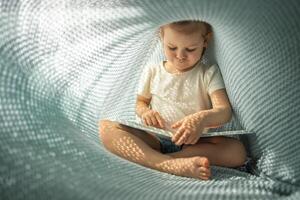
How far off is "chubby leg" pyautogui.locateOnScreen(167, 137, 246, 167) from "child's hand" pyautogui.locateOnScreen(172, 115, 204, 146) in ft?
0.12

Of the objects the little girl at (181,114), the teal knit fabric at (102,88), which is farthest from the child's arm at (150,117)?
the teal knit fabric at (102,88)

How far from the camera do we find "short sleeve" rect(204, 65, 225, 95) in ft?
Answer: 3.45

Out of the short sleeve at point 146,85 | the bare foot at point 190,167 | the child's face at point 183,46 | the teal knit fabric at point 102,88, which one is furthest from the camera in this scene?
the short sleeve at point 146,85

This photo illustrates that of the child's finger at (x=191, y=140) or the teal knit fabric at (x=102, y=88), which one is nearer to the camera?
the teal knit fabric at (x=102, y=88)

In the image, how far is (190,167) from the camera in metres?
0.90

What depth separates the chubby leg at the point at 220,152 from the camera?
966 mm

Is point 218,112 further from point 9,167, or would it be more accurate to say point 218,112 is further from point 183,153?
point 9,167

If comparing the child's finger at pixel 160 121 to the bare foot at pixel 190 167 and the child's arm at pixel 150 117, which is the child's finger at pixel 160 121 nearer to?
the child's arm at pixel 150 117

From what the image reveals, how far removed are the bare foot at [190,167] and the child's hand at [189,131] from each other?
0.04 meters

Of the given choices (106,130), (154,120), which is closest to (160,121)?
(154,120)

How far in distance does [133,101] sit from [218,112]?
0.22 m

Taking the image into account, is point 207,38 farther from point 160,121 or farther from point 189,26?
point 160,121

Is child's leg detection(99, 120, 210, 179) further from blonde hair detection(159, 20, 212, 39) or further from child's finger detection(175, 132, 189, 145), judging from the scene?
blonde hair detection(159, 20, 212, 39)

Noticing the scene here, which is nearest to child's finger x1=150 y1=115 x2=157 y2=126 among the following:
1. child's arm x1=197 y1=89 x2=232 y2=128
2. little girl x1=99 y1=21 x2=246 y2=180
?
little girl x1=99 y1=21 x2=246 y2=180
